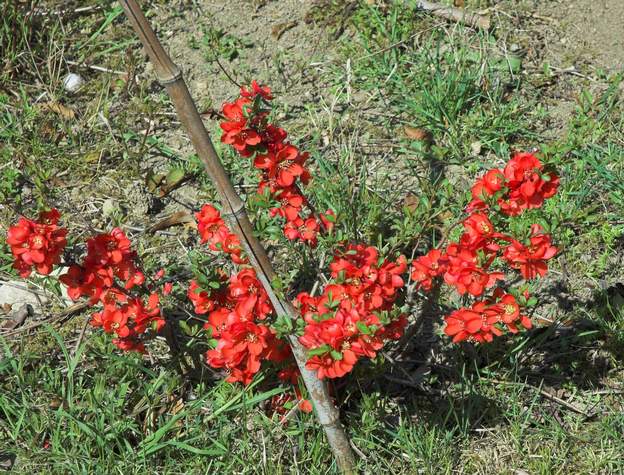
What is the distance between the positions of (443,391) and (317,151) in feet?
4.21

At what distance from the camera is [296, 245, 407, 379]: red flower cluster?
2141 mm

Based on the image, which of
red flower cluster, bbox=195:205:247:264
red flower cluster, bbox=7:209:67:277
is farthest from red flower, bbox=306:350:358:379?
red flower cluster, bbox=7:209:67:277

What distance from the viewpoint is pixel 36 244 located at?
7.77 ft

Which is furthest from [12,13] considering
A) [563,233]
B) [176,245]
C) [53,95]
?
[563,233]

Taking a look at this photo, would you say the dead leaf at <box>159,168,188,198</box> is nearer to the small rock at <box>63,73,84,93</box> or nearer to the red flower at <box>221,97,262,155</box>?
the small rock at <box>63,73,84,93</box>

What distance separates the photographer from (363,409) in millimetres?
2633

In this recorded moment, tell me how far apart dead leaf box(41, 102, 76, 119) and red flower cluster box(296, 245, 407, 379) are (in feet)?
7.31

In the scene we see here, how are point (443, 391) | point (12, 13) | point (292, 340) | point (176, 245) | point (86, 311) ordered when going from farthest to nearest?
point (12, 13) < point (176, 245) < point (86, 311) < point (443, 391) < point (292, 340)

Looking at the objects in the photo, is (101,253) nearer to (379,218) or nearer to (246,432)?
(246,432)

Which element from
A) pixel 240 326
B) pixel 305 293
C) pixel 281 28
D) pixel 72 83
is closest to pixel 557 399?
pixel 305 293

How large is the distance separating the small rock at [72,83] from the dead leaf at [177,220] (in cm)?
110

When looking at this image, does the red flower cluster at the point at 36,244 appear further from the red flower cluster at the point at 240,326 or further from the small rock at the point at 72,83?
the small rock at the point at 72,83

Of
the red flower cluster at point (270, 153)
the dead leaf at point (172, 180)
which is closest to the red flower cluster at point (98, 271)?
the red flower cluster at point (270, 153)

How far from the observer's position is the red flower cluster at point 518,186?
224 cm
